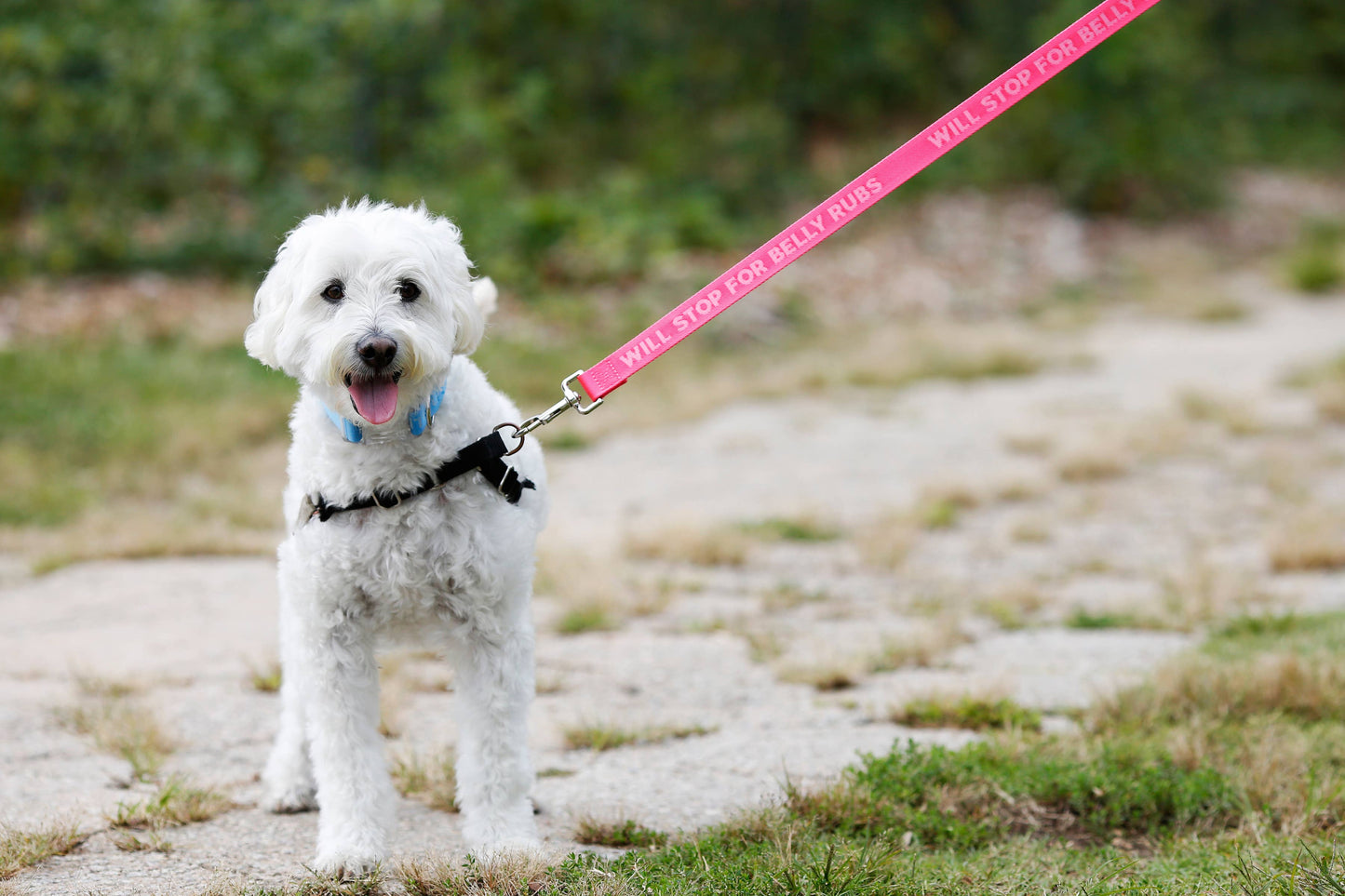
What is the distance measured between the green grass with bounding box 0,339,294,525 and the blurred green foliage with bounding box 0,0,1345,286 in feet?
7.04

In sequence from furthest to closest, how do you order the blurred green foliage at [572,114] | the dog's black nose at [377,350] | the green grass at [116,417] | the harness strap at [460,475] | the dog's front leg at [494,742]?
the blurred green foliage at [572,114], the green grass at [116,417], the dog's front leg at [494,742], the harness strap at [460,475], the dog's black nose at [377,350]

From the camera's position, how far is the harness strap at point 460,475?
3119 mm

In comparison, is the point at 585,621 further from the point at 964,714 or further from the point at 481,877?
the point at 481,877

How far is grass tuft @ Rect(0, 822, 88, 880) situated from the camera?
311 cm

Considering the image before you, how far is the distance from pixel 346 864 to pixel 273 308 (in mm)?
1360

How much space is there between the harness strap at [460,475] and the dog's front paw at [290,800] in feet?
3.02

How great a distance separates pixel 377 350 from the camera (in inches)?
115

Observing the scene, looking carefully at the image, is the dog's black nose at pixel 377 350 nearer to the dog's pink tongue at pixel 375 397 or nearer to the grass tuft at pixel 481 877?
the dog's pink tongue at pixel 375 397

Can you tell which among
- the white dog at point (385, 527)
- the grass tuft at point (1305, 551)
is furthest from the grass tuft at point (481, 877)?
the grass tuft at point (1305, 551)

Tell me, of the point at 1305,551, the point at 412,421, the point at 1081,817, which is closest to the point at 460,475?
the point at 412,421

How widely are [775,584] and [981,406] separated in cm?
444

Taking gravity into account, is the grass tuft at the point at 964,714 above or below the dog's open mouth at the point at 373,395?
below

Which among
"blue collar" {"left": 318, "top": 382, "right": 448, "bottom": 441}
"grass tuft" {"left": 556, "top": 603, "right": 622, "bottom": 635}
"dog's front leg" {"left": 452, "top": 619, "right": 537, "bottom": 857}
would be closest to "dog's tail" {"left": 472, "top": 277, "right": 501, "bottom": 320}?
"blue collar" {"left": 318, "top": 382, "right": 448, "bottom": 441}

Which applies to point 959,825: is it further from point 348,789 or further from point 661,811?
point 348,789
